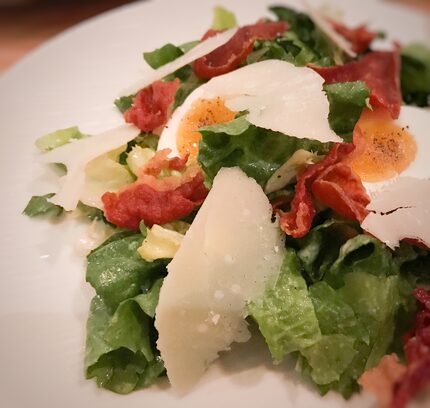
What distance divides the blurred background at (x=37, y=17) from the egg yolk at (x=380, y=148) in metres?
2.14

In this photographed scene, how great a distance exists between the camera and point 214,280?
183cm

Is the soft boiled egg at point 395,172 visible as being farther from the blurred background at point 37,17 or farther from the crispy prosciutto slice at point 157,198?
the blurred background at point 37,17

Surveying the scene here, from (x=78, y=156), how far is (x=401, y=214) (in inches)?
49.7

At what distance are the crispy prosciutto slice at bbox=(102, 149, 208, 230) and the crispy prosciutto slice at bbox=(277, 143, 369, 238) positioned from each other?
33 cm

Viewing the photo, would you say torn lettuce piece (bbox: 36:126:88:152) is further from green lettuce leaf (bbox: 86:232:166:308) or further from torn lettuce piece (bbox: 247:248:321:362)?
torn lettuce piece (bbox: 247:248:321:362)

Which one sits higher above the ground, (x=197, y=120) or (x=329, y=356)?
(x=197, y=120)

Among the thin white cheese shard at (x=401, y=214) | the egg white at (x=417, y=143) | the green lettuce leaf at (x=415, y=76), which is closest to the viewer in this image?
the thin white cheese shard at (x=401, y=214)

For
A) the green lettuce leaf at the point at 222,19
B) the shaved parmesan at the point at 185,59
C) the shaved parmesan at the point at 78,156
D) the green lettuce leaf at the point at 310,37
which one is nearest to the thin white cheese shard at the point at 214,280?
the shaved parmesan at the point at 78,156

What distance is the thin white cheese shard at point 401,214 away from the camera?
1.90 meters

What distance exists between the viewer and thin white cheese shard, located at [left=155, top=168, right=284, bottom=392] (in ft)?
5.89

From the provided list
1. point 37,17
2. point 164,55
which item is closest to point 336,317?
point 164,55

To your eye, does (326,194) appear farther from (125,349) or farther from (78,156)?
(78,156)

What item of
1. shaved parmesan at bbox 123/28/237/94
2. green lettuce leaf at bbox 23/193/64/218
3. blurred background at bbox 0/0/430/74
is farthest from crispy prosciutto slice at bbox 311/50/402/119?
blurred background at bbox 0/0/430/74

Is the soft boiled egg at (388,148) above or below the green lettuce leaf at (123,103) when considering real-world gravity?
above
